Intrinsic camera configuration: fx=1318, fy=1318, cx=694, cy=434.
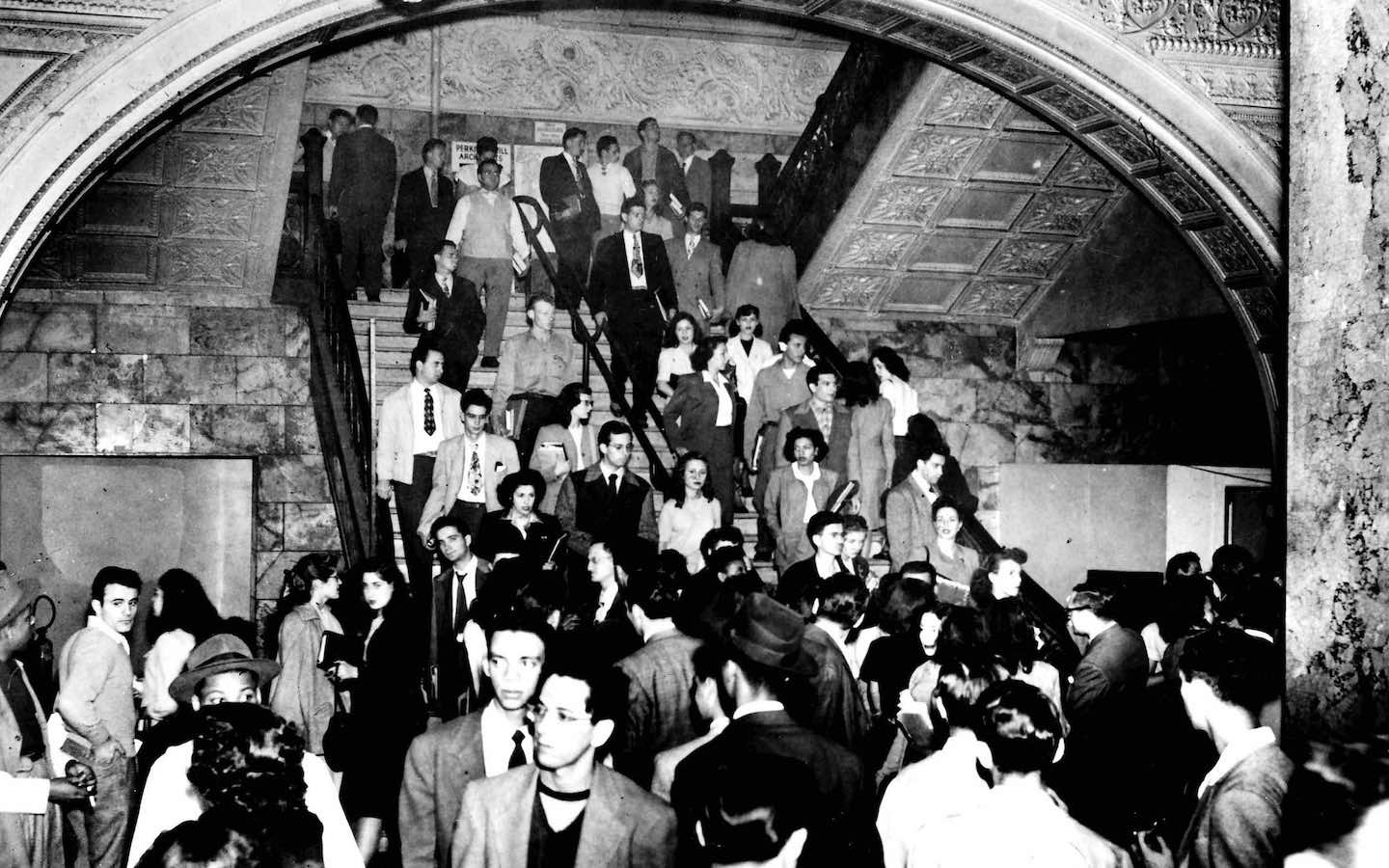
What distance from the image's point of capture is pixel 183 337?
1055cm

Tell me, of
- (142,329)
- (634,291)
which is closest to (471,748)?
(634,291)

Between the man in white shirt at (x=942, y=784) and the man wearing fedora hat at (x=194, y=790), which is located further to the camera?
the man in white shirt at (x=942, y=784)

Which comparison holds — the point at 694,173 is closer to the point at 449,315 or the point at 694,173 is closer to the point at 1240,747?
the point at 449,315

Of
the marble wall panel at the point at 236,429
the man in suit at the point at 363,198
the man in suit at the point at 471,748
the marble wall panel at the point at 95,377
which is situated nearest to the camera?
the man in suit at the point at 471,748

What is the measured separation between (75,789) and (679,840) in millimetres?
2250

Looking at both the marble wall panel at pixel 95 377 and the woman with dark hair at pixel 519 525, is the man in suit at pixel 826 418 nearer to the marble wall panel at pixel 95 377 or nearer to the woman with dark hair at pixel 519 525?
the woman with dark hair at pixel 519 525

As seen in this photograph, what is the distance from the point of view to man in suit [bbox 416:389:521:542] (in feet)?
26.5

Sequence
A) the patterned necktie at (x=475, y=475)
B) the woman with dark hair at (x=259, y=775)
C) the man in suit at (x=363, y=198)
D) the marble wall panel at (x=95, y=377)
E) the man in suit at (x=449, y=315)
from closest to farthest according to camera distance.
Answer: the woman with dark hair at (x=259, y=775), the patterned necktie at (x=475, y=475), the man in suit at (x=449, y=315), the marble wall panel at (x=95, y=377), the man in suit at (x=363, y=198)

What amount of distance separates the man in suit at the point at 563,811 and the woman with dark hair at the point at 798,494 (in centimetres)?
517

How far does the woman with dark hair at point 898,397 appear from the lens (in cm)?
954

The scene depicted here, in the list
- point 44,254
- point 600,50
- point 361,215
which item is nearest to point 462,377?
point 361,215

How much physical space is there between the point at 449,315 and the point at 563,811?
23.6ft

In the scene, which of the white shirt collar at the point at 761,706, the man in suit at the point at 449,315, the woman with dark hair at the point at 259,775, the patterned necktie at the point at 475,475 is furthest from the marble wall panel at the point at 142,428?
the white shirt collar at the point at 761,706

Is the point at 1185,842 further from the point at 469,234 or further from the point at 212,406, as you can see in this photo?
the point at 212,406
